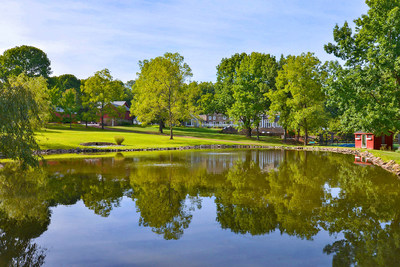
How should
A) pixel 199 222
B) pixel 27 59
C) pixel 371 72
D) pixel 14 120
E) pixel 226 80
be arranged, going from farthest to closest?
pixel 27 59, pixel 226 80, pixel 371 72, pixel 14 120, pixel 199 222

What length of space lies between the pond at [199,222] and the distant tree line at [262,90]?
4.59 meters

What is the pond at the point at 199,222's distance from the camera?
771cm

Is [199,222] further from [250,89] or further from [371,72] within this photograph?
[250,89]

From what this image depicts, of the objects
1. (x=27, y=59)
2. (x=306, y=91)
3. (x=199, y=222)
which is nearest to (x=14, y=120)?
(x=199, y=222)

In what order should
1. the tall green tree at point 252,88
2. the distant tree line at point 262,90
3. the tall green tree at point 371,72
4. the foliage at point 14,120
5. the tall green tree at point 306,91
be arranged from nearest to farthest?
the foliage at point 14,120 < the distant tree line at point 262,90 < the tall green tree at point 371,72 < the tall green tree at point 306,91 < the tall green tree at point 252,88

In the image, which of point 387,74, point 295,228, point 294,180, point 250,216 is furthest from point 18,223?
point 387,74

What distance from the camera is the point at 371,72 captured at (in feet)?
94.2

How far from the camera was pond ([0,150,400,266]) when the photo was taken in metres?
7.71

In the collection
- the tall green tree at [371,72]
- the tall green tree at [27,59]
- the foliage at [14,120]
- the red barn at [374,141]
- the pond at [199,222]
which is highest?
the tall green tree at [27,59]

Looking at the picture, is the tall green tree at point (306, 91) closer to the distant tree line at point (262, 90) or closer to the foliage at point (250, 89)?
the distant tree line at point (262, 90)

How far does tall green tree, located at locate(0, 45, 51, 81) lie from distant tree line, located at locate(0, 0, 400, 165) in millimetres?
265

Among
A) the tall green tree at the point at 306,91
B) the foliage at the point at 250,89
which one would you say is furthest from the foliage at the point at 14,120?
the foliage at the point at 250,89

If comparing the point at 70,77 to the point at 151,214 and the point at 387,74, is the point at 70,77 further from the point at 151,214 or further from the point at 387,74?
the point at 151,214

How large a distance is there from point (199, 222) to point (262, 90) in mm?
56355
